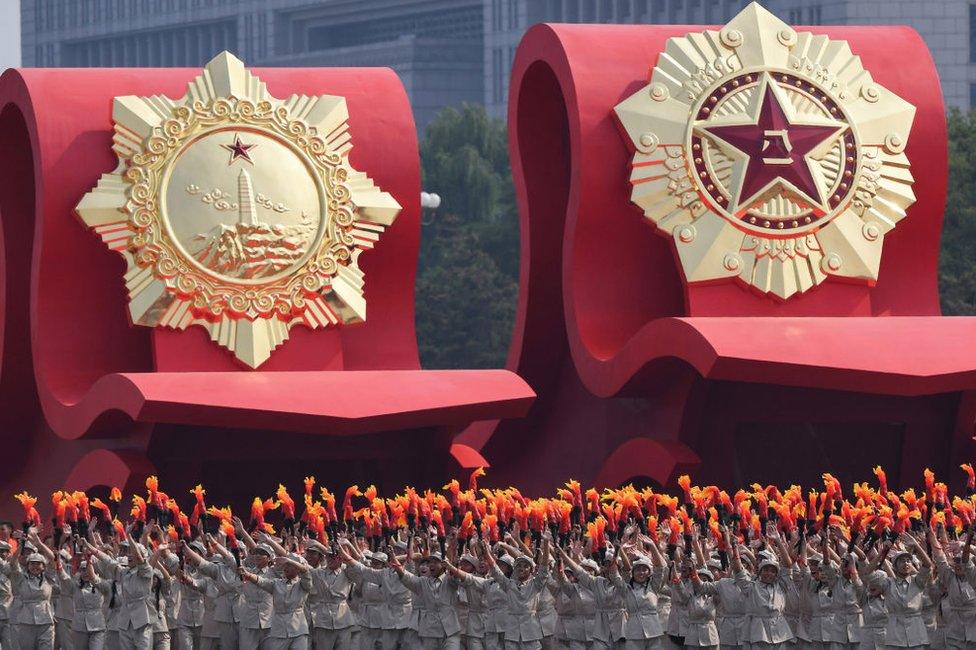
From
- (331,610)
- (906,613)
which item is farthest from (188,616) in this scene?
(906,613)

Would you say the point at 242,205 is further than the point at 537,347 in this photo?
No

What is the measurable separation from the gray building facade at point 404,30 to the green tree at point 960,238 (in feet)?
111

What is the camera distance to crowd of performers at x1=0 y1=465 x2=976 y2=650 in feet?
74.5

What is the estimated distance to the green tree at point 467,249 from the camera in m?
67.2

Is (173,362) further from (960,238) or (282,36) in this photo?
(282,36)

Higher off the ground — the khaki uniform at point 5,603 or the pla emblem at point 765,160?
the pla emblem at point 765,160

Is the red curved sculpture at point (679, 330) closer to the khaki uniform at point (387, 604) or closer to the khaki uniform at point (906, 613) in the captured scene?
the khaki uniform at point (387, 604)

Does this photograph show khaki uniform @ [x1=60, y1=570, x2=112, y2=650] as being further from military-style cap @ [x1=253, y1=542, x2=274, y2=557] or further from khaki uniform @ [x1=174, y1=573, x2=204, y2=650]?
military-style cap @ [x1=253, y1=542, x2=274, y2=557]

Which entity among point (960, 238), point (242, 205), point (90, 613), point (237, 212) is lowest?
point (960, 238)

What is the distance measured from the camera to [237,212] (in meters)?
33.6

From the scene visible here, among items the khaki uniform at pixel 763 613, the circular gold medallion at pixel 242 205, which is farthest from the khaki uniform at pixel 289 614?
the circular gold medallion at pixel 242 205

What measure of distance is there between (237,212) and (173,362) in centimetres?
Answer: 232

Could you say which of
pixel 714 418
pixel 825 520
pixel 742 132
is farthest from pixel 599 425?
pixel 825 520

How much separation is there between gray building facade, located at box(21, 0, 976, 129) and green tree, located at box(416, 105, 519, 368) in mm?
21798
